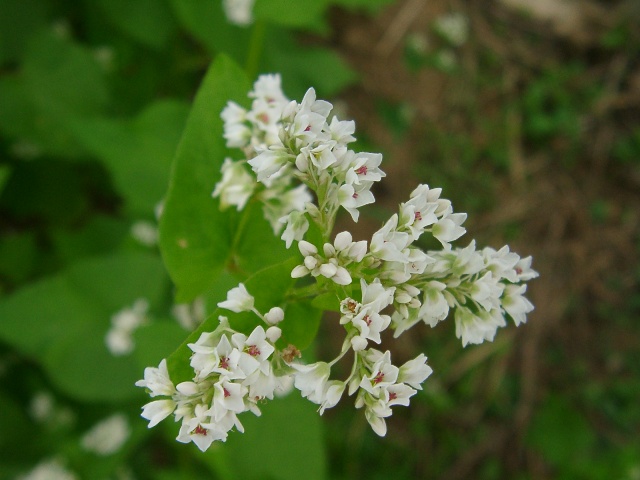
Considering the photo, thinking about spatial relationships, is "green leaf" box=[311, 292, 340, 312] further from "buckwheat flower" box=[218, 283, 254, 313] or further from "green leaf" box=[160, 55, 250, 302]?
"green leaf" box=[160, 55, 250, 302]

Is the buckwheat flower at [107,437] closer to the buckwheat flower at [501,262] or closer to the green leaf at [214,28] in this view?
the green leaf at [214,28]

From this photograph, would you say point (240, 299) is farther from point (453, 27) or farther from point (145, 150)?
point (453, 27)

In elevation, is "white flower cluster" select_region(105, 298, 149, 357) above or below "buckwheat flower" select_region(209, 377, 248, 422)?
below

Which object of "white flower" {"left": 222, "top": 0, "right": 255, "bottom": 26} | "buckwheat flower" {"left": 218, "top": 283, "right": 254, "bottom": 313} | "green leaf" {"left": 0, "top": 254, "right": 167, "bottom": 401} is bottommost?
"green leaf" {"left": 0, "top": 254, "right": 167, "bottom": 401}

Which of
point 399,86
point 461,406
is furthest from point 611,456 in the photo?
point 399,86

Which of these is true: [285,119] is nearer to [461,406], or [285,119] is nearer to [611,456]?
[461,406]

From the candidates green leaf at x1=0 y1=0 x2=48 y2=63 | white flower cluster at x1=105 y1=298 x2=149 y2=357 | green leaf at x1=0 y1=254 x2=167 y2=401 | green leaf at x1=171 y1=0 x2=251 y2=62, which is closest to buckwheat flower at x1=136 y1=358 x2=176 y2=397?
white flower cluster at x1=105 y1=298 x2=149 y2=357
